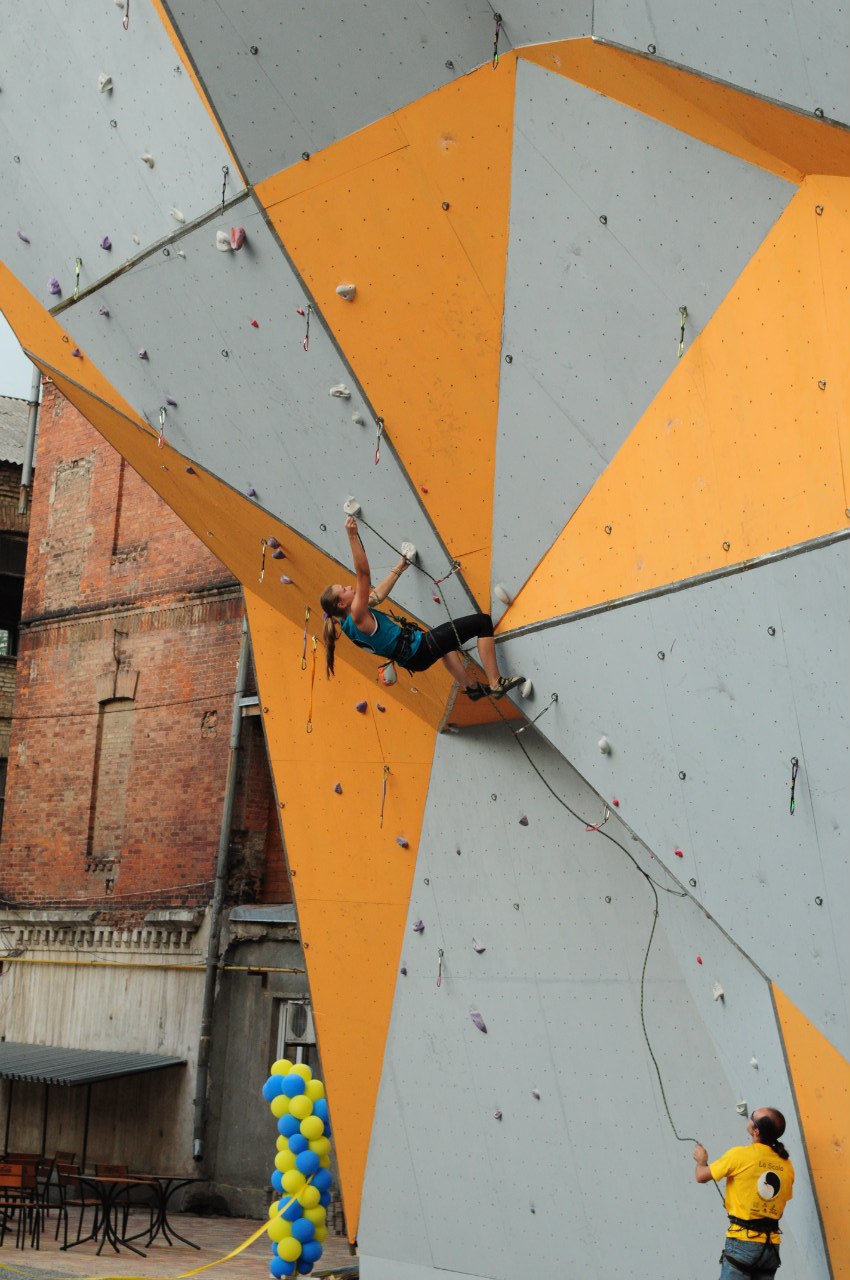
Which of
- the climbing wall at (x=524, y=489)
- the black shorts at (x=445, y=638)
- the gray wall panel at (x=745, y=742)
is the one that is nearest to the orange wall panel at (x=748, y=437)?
the climbing wall at (x=524, y=489)

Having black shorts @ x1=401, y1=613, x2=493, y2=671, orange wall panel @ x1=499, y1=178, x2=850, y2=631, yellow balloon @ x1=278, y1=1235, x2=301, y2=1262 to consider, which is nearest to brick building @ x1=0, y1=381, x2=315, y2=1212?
yellow balloon @ x1=278, y1=1235, x2=301, y2=1262

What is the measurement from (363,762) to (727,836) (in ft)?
9.79

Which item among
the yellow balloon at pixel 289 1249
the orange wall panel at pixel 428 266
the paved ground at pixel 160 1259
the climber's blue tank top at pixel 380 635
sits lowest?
the paved ground at pixel 160 1259

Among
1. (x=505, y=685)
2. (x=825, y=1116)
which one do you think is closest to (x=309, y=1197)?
(x=505, y=685)

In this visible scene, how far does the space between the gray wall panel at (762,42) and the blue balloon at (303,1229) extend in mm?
7392

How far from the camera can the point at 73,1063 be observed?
16.0 metres

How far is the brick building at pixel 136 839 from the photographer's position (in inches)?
611

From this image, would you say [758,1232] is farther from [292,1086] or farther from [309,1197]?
[292,1086]

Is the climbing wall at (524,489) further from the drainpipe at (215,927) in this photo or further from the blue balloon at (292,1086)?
the drainpipe at (215,927)

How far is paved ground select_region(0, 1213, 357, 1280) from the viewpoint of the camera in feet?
35.8

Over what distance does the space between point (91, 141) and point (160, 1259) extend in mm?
8484

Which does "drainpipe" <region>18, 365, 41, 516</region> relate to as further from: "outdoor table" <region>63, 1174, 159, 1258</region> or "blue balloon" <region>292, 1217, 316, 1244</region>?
"blue balloon" <region>292, 1217, 316, 1244</region>

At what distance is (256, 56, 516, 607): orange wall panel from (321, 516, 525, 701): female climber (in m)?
0.30

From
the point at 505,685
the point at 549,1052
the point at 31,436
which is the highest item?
the point at 31,436
